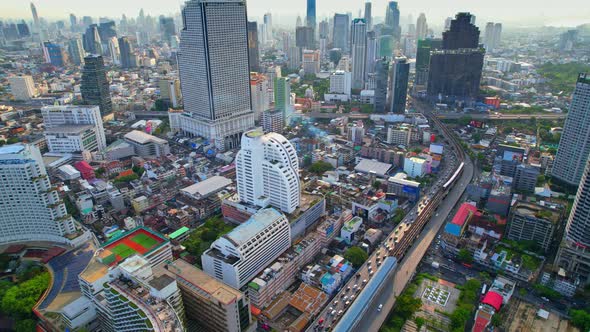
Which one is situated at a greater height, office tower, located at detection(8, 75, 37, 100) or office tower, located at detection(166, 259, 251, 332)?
office tower, located at detection(8, 75, 37, 100)

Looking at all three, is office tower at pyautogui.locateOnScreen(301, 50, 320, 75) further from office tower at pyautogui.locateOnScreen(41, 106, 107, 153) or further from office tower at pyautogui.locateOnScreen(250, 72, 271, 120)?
office tower at pyautogui.locateOnScreen(41, 106, 107, 153)

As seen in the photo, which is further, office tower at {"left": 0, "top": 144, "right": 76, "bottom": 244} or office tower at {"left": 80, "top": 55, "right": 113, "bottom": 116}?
office tower at {"left": 80, "top": 55, "right": 113, "bottom": 116}

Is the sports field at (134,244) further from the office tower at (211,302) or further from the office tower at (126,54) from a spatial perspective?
the office tower at (126,54)

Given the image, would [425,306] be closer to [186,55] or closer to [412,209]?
[412,209]

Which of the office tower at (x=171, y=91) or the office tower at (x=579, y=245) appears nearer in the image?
the office tower at (x=579, y=245)

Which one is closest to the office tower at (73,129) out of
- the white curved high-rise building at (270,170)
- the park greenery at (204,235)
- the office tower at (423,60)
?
the park greenery at (204,235)

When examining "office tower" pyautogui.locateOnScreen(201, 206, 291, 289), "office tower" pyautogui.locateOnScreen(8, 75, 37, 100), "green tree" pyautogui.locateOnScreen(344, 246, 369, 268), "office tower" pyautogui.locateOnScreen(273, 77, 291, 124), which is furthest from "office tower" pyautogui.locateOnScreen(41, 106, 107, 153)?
"green tree" pyautogui.locateOnScreen(344, 246, 369, 268)

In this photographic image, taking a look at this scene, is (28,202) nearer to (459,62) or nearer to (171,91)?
(171,91)

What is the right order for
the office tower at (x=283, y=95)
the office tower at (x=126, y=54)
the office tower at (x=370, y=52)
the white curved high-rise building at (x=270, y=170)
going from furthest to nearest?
the office tower at (x=126, y=54)
the office tower at (x=370, y=52)
the office tower at (x=283, y=95)
the white curved high-rise building at (x=270, y=170)
